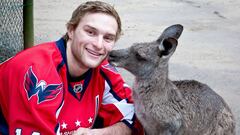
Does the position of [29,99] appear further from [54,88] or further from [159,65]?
[159,65]

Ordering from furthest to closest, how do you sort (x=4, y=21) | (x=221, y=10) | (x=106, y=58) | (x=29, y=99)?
(x=221, y=10), (x=4, y=21), (x=106, y=58), (x=29, y=99)

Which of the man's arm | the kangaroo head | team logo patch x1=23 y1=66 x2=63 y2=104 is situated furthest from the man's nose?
the man's arm

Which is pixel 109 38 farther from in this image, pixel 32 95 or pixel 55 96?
A: pixel 32 95

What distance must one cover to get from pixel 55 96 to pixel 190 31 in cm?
601

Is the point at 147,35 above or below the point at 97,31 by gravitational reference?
below

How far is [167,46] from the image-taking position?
3.24 meters

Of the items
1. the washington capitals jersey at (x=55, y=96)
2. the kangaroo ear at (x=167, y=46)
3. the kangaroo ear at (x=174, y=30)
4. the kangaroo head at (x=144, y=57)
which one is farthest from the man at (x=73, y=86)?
the kangaroo ear at (x=174, y=30)

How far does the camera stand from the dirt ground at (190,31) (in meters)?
6.23

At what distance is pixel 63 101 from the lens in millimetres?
3016

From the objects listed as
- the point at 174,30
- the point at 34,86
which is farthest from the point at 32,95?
the point at 174,30

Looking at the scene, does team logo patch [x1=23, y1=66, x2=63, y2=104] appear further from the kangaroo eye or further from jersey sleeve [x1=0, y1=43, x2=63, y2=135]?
the kangaroo eye

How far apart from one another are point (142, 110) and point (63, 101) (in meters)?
0.63

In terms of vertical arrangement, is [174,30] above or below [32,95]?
above

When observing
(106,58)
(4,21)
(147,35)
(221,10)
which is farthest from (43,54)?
(221,10)
